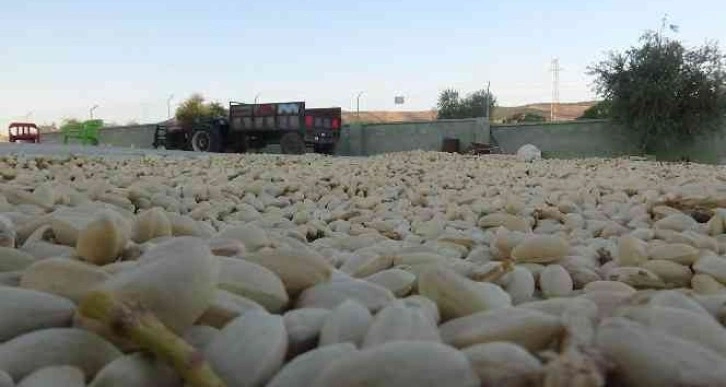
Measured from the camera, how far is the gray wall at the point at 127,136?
743 inches

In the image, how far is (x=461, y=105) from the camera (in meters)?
27.7

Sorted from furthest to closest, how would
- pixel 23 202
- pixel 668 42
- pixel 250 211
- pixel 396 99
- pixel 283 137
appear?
pixel 396 99 < pixel 668 42 < pixel 283 137 < pixel 250 211 < pixel 23 202

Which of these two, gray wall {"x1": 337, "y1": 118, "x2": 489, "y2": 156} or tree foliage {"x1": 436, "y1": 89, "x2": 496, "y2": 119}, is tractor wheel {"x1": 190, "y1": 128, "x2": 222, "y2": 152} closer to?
gray wall {"x1": 337, "y1": 118, "x2": 489, "y2": 156}

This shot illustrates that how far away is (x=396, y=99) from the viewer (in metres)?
24.0

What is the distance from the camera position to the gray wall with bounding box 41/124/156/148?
743 inches

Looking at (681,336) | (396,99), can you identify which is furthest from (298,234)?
(396,99)

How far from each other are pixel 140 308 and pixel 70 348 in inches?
3.0

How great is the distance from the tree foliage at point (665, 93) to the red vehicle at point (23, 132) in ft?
45.0

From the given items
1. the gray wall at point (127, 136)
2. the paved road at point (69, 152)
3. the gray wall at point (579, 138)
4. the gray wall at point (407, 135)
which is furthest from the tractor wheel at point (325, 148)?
the gray wall at point (127, 136)

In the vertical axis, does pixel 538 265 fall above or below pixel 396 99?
below

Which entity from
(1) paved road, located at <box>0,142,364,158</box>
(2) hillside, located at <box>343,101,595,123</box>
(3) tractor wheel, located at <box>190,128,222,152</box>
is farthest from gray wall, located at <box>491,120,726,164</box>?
(2) hillside, located at <box>343,101,595,123</box>

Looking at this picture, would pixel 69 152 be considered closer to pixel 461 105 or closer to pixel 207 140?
pixel 207 140

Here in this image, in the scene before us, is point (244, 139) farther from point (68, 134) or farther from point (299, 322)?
point (299, 322)

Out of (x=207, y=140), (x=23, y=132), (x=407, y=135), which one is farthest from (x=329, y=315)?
(x=23, y=132)
